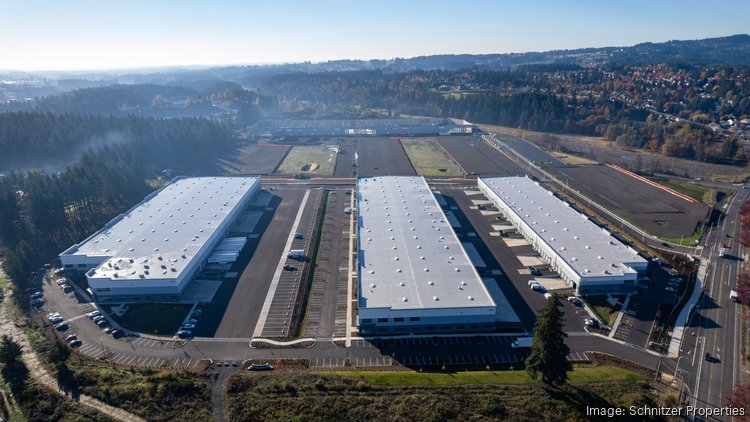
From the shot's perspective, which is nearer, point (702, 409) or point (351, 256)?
point (702, 409)

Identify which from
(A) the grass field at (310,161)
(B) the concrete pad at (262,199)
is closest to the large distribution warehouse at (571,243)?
(B) the concrete pad at (262,199)

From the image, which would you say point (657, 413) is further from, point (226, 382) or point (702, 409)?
point (226, 382)

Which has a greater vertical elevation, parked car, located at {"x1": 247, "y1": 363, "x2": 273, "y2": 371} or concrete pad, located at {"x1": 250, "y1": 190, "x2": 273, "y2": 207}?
concrete pad, located at {"x1": 250, "y1": 190, "x2": 273, "y2": 207}

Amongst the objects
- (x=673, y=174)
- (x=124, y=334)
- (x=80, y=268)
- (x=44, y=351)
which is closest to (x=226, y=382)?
(x=124, y=334)

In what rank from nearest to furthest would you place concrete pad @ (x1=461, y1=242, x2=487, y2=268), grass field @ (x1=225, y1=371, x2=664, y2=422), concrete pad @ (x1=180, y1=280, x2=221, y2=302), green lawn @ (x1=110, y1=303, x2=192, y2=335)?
1. grass field @ (x1=225, y1=371, x2=664, y2=422)
2. green lawn @ (x1=110, y1=303, x2=192, y2=335)
3. concrete pad @ (x1=180, y1=280, x2=221, y2=302)
4. concrete pad @ (x1=461, y1=242, x2=487, y2=268)

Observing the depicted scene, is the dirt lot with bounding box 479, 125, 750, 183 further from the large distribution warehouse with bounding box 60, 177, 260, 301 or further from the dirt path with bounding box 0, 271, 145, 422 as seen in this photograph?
the dirt path with bounding box 0, 271, 145, 422

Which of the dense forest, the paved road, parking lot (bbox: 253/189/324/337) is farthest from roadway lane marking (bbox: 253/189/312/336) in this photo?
the paved road
